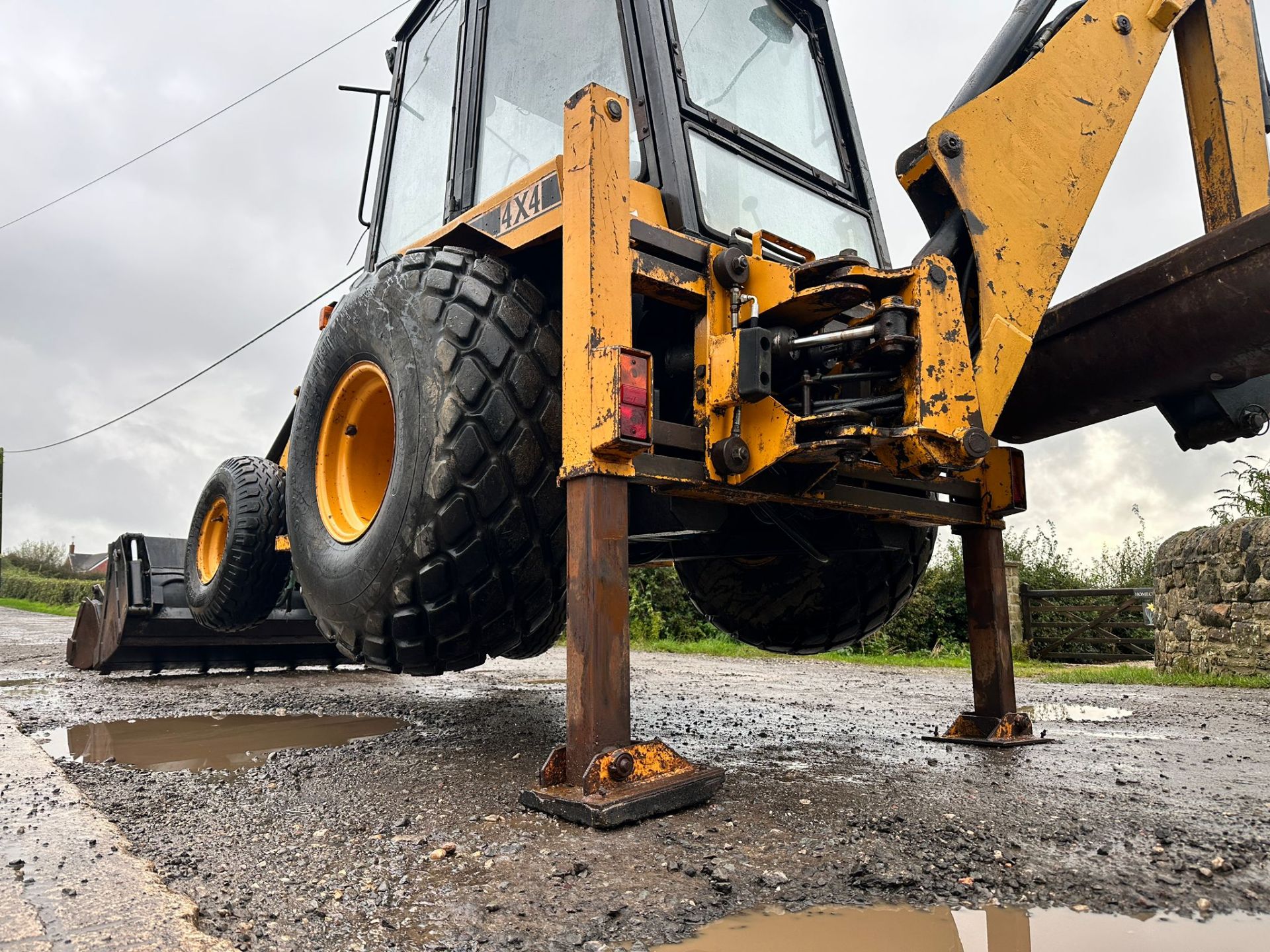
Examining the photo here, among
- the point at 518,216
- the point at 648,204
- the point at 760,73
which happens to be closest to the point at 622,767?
the point at 648,204

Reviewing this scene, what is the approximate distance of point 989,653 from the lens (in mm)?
3729

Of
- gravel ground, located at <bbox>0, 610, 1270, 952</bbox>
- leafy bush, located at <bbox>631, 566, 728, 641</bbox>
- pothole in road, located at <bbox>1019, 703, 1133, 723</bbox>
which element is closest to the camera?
gravel ground, located at <bbox>0, 610, 1270, 952</bbox>

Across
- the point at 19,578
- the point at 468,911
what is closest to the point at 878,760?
the point at 468,911

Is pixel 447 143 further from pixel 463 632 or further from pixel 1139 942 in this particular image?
pixel 1139 942

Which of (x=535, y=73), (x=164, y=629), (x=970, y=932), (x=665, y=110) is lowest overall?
(x=970, y=932)

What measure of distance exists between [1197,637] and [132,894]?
8.72 meters

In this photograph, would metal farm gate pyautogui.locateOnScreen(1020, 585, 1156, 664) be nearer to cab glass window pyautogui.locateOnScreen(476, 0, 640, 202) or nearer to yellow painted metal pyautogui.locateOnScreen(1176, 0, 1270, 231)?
yellow painted metal pyautogui.locateOnScreen(1176, 0, 1270, 231)

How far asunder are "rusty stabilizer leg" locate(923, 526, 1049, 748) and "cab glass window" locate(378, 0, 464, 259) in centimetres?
271

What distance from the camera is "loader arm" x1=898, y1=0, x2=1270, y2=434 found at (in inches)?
117

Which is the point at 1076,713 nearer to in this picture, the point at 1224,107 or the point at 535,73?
the point at 1224,107

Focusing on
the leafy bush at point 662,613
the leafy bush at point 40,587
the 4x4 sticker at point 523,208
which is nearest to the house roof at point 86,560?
the leafy bush at point 40,587

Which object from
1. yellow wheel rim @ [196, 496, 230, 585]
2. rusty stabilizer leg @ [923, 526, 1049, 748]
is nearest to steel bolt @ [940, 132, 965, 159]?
rusty stabilizer leg @ [923, 526, 1049, 748]

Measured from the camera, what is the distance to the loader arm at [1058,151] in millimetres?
2982

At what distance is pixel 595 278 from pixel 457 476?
714 mm
